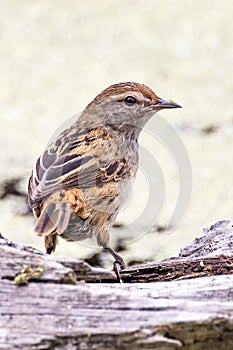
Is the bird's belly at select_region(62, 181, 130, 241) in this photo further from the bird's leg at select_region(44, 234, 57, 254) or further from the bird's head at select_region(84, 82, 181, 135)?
the bird's head at select_region(84, 82, 181, 135)

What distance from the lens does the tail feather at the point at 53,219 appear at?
3.51m

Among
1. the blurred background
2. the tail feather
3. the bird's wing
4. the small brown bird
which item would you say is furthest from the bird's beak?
the blurred background

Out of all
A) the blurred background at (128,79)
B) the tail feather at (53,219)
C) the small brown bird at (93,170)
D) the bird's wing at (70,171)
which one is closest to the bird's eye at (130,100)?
the small brown bird at (93,170)

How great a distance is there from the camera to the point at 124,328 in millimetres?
2840

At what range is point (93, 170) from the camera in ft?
12.9

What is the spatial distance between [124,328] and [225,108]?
13.9 ft

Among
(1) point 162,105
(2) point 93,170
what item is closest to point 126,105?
(1) point 162,105

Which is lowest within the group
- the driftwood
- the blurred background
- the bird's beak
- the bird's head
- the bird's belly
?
the driftwood

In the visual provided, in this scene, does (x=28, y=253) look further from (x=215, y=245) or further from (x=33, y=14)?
(x=33, y=14)

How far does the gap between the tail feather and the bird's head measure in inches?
28.7

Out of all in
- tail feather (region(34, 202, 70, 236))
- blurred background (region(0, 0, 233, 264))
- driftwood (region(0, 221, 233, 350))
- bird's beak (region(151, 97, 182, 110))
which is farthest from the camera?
blurred background (region(0, 0, 233, 264))

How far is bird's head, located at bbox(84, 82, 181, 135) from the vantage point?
4.25m

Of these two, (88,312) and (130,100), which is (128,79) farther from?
(88,312)

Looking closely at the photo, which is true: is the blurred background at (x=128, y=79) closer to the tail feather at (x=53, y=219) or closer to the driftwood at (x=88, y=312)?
the tail feather at (x=53, y=219)
